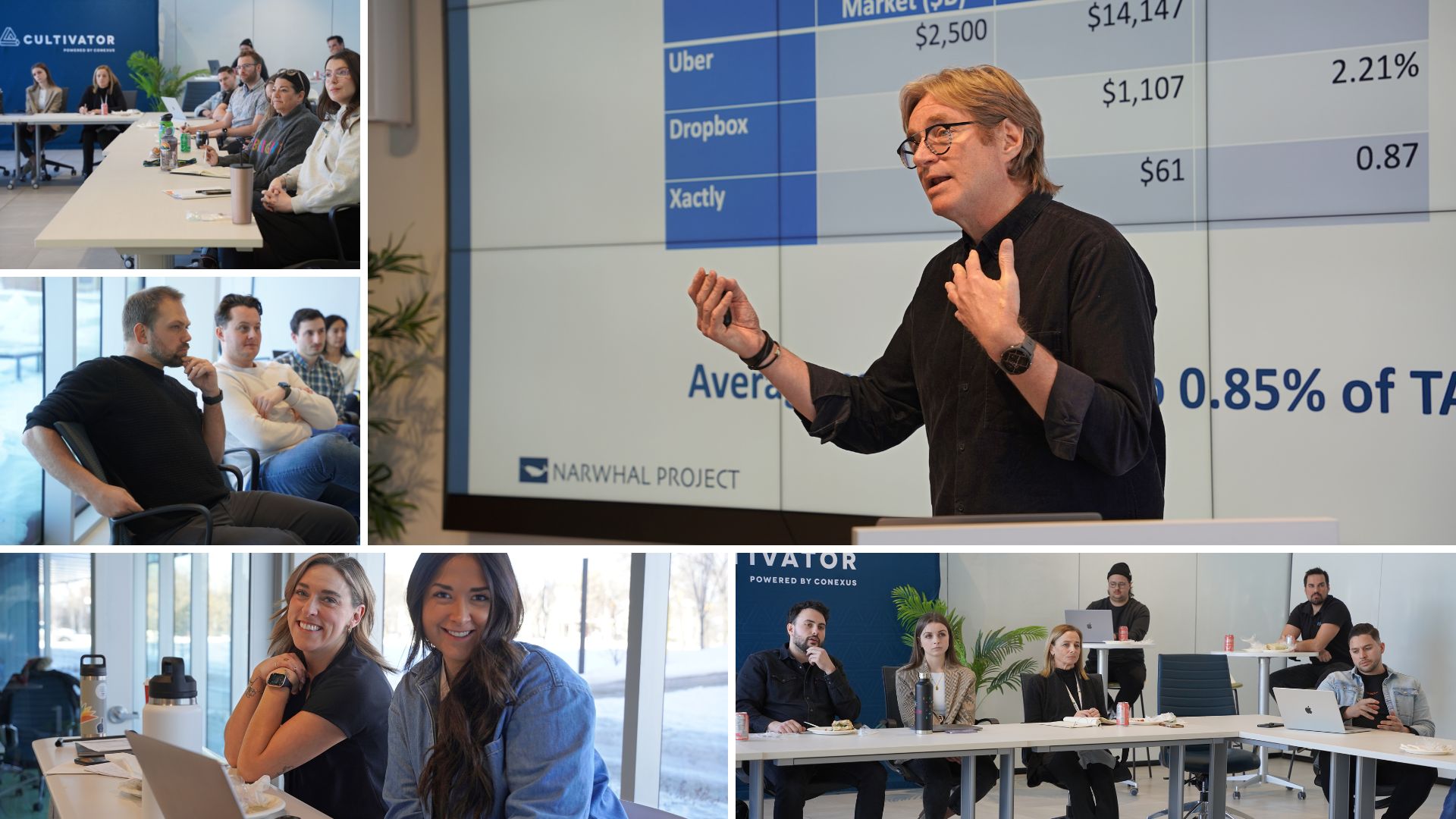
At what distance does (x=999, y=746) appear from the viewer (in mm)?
1983

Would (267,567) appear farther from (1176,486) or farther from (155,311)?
(1176,486)

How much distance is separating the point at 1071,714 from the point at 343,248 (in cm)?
198

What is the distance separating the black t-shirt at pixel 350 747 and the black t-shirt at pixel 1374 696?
1.45 meters

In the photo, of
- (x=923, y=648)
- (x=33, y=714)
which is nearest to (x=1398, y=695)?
(x=923, y=648)

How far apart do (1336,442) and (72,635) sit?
4274mm

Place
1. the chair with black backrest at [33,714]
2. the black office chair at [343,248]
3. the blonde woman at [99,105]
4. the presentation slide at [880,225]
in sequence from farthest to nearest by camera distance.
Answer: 1. the presentation slide at [880,225]
2. the blonde woman at [99,105]
3. the black office chair at [343,248]
4. the chair with black backrest at [33,714]

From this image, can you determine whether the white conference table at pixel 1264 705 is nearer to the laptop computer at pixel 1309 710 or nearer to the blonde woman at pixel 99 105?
the laptop computer at pixel 1309 710

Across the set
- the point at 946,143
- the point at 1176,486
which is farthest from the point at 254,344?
the point at 1176,486

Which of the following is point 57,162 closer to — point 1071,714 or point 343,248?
point 343,248

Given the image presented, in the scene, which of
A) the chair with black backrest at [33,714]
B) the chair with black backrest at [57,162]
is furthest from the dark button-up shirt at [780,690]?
the chair with black backrest at [57,162]

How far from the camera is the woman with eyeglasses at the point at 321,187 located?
118 inches

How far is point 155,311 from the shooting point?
270cm

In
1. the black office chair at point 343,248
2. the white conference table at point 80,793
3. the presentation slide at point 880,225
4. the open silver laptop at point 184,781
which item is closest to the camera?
the open silver laptop at point 184,781

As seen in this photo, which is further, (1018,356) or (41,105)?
(41,105)
